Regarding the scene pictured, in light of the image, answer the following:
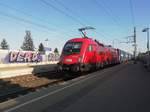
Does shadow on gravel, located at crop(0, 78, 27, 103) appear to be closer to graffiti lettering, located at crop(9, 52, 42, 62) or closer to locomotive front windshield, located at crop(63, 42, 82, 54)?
locomotive front windshield, located at crop(63, 42, 82, 54)

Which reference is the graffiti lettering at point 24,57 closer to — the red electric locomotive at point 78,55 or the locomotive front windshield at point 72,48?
the locomotive front windshield at point 72,48

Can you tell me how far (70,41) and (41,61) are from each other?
2810 centimetres

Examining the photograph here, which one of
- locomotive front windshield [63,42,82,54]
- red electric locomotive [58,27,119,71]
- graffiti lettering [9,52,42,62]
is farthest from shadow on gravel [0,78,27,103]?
graffiti lettering [9,52,42,62]

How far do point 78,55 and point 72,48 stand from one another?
130 cm

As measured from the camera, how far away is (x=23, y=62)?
A: 4353cm

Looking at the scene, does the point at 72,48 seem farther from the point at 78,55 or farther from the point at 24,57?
the point at 24,57

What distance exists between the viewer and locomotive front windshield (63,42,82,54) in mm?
21031

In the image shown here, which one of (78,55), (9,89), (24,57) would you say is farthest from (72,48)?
(24,57)

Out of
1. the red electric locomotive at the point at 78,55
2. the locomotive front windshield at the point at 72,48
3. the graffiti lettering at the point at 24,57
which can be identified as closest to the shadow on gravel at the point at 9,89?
the red electric locomotive at the point at 78,55

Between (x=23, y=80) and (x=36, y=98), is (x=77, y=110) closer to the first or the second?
(x=36, y=98)

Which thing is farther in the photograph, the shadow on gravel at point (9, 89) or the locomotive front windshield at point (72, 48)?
the locomotive front windshield at point (72, 48)

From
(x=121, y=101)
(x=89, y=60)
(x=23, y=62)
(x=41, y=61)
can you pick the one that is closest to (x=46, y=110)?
(x=121, y=101)

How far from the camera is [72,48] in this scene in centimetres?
2145

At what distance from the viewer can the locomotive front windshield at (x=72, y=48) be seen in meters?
21.0
